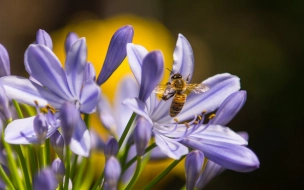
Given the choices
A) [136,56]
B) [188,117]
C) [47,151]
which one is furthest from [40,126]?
[188,117]

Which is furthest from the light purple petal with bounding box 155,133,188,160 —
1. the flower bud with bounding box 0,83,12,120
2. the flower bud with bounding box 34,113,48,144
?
the flower bud with bounding box 0,83,12,120

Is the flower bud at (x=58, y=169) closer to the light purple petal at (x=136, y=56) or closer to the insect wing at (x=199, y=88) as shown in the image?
the light purple petal at (x=136, y=56)

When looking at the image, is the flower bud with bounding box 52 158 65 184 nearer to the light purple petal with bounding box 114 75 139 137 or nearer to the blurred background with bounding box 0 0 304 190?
the light purple petal with bounding box 114 75 139 137

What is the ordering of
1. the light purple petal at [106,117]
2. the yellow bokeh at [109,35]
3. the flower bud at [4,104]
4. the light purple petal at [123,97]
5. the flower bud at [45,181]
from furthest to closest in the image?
the yellow bokeh at [109,35] < the light purple petal at [123,97] < the light purple petal at [106,117] < the flower bud at [4,104] < the flower bud at [45,181]

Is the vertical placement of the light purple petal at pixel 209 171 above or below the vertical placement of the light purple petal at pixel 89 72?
below

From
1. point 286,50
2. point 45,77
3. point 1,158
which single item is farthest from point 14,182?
point 286,50

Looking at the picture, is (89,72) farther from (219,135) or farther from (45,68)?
(219,135)

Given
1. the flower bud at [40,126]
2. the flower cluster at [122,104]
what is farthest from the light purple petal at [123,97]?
the flower bud at [40,126]
